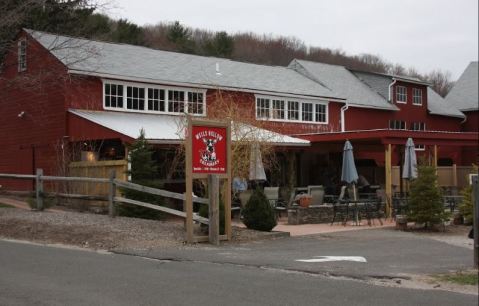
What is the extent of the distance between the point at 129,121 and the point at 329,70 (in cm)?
1752

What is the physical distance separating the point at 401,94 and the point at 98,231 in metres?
27.2

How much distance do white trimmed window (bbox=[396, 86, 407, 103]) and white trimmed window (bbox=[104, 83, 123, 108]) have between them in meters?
18.9

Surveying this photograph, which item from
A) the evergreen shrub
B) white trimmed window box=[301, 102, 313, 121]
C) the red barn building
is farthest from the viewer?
white trimmed window box=[301, 102, 313, 121]

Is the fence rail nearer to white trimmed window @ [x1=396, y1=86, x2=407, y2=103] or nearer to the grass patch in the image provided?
the grass patch

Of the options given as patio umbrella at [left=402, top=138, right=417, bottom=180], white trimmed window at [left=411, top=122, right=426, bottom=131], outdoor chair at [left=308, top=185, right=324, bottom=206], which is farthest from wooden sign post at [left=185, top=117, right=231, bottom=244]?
Result: white trimmed window at [left=411, top=122, right=426, bottom=131]

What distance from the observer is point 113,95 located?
2425cm

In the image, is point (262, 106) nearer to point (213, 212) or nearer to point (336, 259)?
point (213, 212)

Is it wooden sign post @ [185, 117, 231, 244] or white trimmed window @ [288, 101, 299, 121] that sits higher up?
white trimmed window @ [288, 101, 299, 121]

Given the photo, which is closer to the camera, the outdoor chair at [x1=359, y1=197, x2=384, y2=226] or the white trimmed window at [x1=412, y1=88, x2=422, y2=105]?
the outdoor chair at [x1=359, y1=197, x2=384, y2=226]

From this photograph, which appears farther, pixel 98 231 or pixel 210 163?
pixel 98 231

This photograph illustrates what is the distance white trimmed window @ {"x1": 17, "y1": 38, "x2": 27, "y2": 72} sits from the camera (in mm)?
25753

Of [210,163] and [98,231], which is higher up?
[210,163]

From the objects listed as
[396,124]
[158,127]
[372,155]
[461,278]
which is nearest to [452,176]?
[372,155]

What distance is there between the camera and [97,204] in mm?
19953
